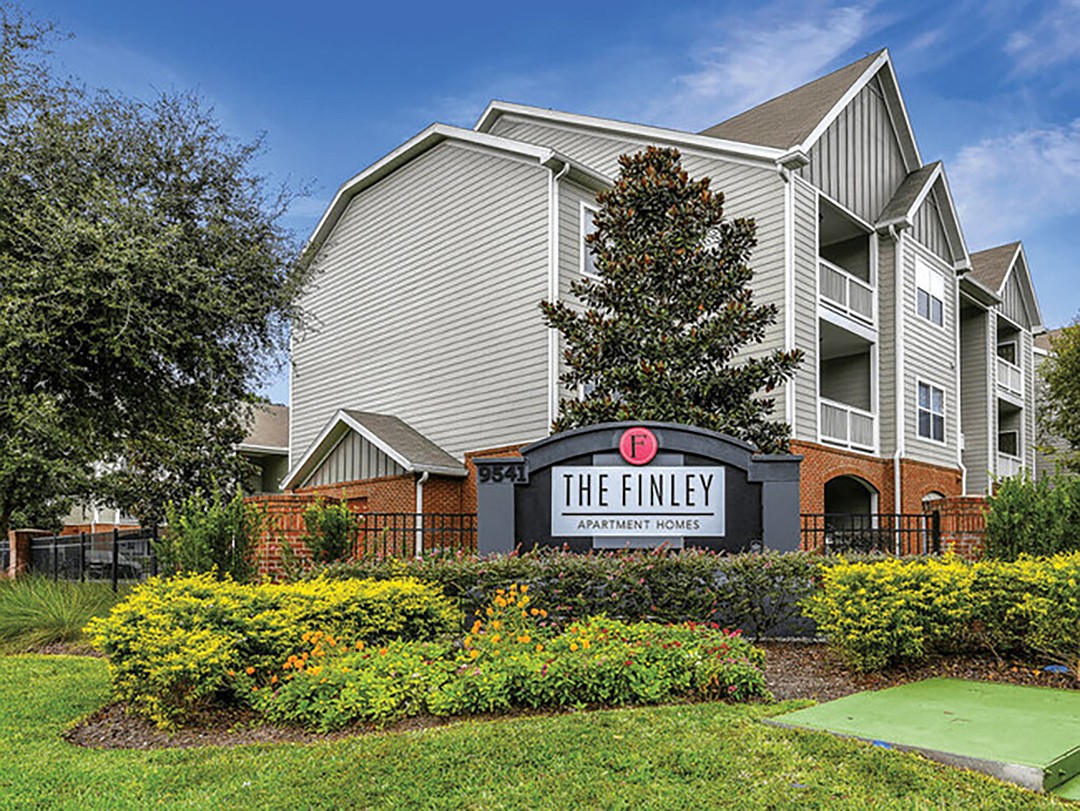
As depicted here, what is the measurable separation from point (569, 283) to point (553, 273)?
2.17ft

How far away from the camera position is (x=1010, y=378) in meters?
28.7

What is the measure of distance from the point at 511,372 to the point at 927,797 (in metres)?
14.2

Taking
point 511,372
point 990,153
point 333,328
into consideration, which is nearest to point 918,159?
point 990,153

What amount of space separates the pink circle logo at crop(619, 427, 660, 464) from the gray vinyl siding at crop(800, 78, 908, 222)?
32.7 feet

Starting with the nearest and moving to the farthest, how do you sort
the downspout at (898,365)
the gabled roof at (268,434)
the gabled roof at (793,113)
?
the gabled roof at (793,113)
the downspout at (898,365)
the gabled roof at (268,434)

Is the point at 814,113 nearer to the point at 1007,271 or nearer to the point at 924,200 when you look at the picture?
the point at 924,200

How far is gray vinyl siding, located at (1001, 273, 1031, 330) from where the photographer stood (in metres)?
28.5

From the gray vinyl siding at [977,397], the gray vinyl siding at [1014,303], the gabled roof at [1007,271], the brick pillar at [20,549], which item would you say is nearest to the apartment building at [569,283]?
the gray vinyl siding at [977,397]

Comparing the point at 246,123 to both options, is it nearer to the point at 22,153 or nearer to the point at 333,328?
the point at 22,153

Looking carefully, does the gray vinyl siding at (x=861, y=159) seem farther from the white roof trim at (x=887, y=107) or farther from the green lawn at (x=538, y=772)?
the green lawn at (x=538, y=772)

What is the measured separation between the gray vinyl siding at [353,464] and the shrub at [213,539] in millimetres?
7357

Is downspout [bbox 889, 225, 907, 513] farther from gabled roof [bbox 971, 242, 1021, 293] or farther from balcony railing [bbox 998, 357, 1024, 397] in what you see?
balcony railing [bbox 998, 357, 1024, 397]

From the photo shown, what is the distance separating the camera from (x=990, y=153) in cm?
1995

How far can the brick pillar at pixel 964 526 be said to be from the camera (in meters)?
11.6
